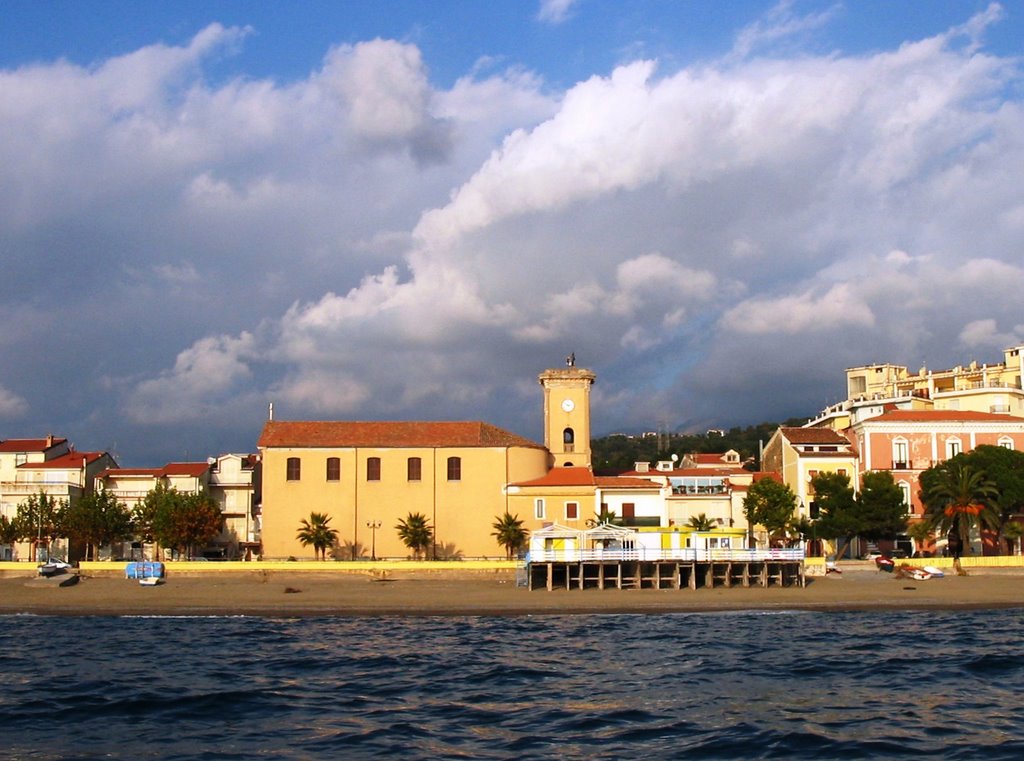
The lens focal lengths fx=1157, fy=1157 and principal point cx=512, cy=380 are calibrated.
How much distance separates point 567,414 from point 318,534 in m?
20.3

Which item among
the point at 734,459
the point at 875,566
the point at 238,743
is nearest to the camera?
the point at 238,743

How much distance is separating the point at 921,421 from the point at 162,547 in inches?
1941

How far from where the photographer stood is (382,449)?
7425 centimetres

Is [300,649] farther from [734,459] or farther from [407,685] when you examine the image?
[734,459]

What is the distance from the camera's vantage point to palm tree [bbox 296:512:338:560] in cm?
7150

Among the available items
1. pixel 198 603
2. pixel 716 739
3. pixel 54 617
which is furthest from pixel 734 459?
pixel 716 739

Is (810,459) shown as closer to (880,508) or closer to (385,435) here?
(880,508)

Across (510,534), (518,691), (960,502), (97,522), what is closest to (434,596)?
(510,534)

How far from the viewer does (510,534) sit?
70.7 m

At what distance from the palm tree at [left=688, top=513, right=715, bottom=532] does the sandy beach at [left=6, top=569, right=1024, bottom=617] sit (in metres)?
→ 8.14

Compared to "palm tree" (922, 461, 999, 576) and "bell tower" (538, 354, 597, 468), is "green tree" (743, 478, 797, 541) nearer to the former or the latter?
"palm tree" (922, 461, 999, 576)

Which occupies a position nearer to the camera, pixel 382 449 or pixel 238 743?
pixel 238 743

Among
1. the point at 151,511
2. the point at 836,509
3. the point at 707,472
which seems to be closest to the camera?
the point at 836,509

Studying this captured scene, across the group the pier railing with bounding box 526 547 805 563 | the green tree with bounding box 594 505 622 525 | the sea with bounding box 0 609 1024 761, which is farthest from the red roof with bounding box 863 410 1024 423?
the sea with bounding box 0 609 1024 761
